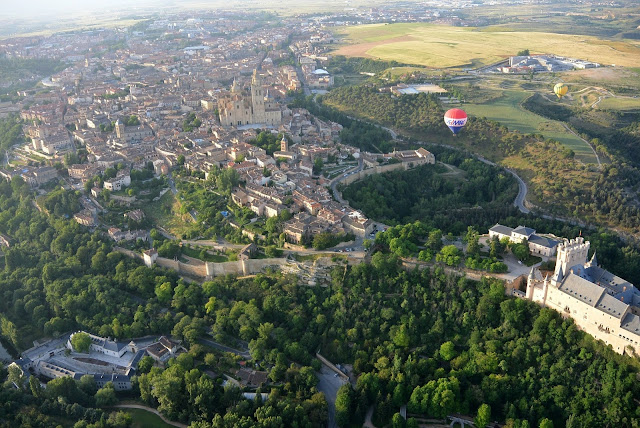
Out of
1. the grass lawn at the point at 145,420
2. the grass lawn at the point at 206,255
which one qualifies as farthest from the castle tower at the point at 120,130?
the grass lawn at the point at 145,420

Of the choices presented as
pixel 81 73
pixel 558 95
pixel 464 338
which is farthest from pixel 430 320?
pixel 81 73

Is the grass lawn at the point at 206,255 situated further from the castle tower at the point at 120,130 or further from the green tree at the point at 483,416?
the castle tower at the point at 120,130

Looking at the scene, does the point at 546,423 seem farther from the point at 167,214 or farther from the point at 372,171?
the point at 167,214

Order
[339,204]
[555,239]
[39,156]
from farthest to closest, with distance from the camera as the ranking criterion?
[39,156] → [339,204] → [555,239]

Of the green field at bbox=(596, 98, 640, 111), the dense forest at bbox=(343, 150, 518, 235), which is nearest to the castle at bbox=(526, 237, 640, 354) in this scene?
the dense forest at bbox=(343, 150, 518, 235)

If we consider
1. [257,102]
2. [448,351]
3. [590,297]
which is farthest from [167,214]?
[590,297]

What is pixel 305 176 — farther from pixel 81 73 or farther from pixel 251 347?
pixel 81 73
